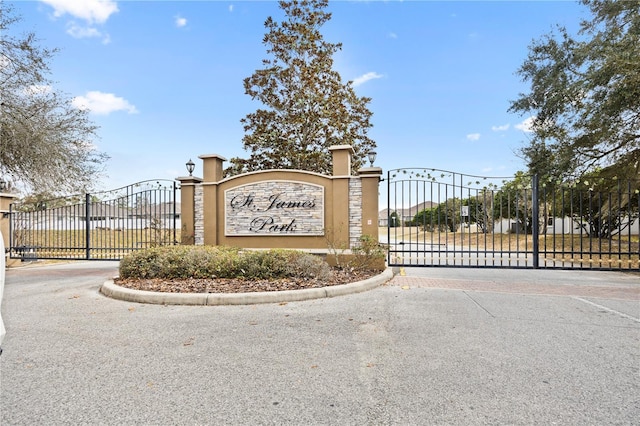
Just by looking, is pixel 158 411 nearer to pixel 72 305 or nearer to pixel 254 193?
pixel 72 305

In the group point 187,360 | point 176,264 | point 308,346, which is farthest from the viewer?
point 176,264

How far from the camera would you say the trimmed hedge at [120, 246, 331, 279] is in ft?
25.0

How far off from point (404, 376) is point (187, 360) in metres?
2.05

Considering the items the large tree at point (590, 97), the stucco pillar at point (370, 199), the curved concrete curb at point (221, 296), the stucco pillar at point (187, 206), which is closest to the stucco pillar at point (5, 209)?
the stucco pillar at point (187, 206)

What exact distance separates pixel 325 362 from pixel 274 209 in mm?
7117

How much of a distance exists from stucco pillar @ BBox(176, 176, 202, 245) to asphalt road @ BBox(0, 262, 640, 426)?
4.58 metres

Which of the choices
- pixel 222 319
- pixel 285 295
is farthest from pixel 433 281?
pixel 222 319

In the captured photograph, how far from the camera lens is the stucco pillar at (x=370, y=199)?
960 centimetres

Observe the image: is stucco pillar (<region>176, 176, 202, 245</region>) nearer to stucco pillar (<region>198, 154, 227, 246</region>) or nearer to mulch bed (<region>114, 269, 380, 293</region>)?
stucco pillar (<region>198, 154, 227, 246</region>)

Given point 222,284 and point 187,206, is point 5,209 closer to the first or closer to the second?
point 187,206

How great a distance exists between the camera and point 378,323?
5.10m

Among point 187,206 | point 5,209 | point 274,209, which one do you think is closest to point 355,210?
point 274,209

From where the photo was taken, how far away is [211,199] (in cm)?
1095

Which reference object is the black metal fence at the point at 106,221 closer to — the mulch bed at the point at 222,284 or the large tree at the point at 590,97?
the mulch bed at the point at 222,284
